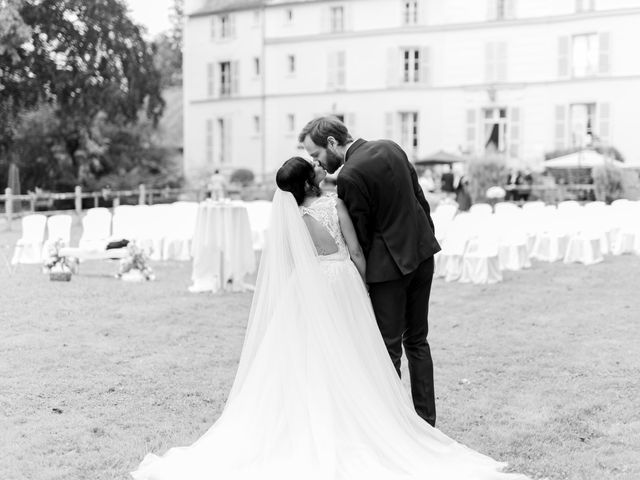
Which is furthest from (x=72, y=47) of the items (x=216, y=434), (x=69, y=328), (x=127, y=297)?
(x=216, y=434)

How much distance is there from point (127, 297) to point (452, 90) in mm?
24477

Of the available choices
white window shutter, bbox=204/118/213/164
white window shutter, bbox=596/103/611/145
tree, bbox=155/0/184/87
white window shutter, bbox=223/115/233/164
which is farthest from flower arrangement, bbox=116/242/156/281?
tree, bbox=155/0/184/87

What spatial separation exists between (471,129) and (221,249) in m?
22.9

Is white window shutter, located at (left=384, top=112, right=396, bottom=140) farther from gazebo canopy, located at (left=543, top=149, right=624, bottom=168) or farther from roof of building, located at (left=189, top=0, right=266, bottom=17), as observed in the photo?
gazebo canopy, located at (left=543, top=149, right=624, bottom=168)

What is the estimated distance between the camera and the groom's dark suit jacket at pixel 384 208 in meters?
4.42

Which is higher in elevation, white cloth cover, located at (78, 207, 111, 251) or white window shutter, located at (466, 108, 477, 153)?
white window shutter, located at (466, 108, 477, 153)

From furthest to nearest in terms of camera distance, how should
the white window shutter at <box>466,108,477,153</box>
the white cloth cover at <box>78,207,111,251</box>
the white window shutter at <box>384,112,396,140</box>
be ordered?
the white window shutter at <box>384,112,396,140</box>, the white window shutter at <box>466,108,477,153</box>, the white cloth cover at <box>78,207,111,251</box>

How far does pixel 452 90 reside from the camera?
108ft

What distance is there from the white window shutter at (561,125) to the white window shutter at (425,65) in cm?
503

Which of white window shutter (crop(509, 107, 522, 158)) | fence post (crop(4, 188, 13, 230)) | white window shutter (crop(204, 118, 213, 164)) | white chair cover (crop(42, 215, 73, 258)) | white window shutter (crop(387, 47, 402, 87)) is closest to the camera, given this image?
white chair cover (crop(42, 215, 73, 258))

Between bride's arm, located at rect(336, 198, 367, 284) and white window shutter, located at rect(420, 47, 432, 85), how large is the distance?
2954 cm

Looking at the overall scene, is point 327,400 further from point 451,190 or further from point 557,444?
point 451,190

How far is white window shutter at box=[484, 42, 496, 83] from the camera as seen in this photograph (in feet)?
105

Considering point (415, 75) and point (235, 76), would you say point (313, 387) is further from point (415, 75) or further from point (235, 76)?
point (235, 76)
